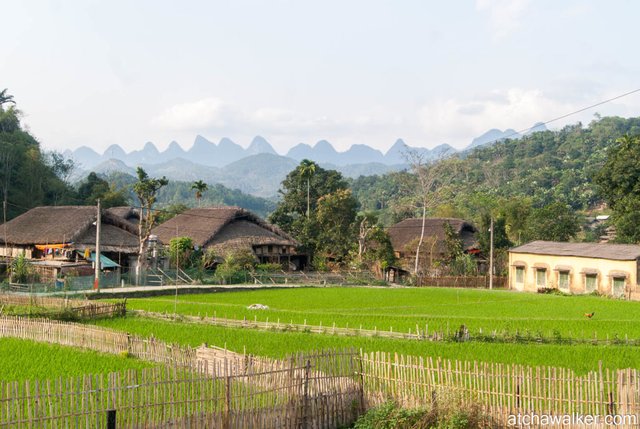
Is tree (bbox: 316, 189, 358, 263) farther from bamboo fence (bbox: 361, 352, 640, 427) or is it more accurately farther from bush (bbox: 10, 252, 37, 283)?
bamboo fence (bbox: 361, 352, 640, 427)

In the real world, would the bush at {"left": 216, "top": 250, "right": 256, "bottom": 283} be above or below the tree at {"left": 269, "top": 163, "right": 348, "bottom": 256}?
below

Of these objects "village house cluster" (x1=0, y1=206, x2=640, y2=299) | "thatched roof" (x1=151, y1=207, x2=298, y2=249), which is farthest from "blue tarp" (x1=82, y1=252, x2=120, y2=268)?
"thatched roof" (x1=151, y1=207, x2=298, y2=249)

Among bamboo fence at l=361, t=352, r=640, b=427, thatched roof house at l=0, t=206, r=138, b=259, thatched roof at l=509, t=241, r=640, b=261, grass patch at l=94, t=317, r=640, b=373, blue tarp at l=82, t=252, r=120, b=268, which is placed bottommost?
grass patch at l=94, t=317, r=640, b=373

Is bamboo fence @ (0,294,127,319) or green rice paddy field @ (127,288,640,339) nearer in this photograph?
bamboo fence @ (0,294,127,319)

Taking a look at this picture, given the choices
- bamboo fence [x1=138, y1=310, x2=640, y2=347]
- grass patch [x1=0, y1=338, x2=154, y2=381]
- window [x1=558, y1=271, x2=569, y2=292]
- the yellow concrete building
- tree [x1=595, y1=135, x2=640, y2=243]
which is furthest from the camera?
tree [x1=595, y1=135, x2=640, y2=243]

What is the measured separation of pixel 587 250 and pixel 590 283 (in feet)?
6.75

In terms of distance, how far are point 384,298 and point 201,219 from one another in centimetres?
2122

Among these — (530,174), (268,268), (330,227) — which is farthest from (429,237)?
(530,174)

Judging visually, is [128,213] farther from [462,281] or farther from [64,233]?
[462,281]

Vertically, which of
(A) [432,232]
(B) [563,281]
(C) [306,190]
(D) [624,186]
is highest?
(C) [306,190]

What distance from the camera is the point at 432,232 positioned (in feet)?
195

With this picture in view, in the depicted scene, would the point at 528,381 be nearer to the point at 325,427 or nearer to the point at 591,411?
the point at 591,411

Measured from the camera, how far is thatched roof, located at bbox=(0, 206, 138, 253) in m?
41.7

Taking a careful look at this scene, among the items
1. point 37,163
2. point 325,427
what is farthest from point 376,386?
point 37,163
